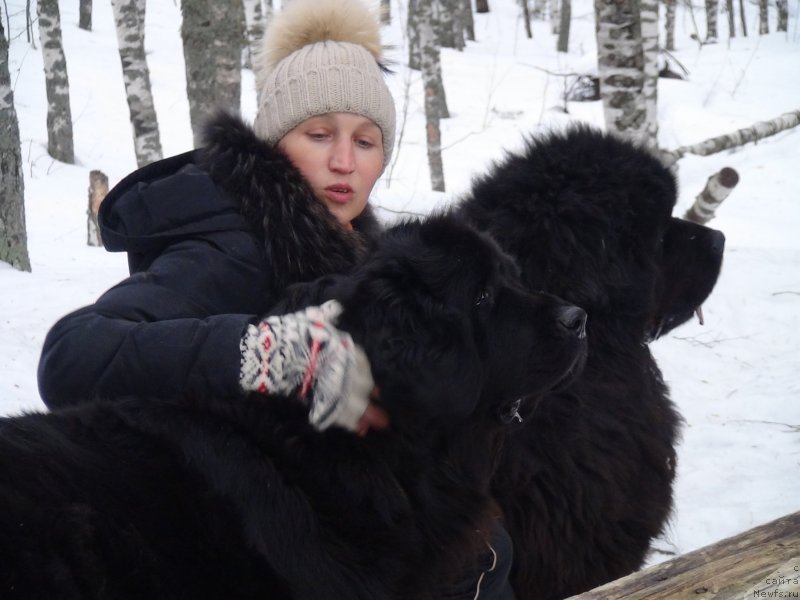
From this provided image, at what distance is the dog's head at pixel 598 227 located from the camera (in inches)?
111

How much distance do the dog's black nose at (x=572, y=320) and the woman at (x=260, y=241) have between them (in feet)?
1.86

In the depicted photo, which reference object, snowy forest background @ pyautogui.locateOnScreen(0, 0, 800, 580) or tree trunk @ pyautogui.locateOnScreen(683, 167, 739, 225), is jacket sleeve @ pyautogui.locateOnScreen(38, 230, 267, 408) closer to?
snowy forest background @ pyautogui.locateOnScreen(0, 0, 800, 580)

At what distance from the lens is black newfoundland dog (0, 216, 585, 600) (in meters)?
1.78

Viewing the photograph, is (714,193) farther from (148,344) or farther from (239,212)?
(148,344)

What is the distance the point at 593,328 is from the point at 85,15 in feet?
93.4

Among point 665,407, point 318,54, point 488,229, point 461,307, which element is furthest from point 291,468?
point 665,407

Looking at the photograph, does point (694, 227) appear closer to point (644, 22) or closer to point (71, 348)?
point (71, 348)

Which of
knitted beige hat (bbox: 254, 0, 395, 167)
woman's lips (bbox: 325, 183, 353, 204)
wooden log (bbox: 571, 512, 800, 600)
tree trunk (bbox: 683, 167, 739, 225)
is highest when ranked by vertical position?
knitted beige hat (bbox: 254, 0, 395, 167)

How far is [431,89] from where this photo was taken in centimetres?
1473

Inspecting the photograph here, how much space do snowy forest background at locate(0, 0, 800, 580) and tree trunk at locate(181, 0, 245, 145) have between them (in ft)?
0.22

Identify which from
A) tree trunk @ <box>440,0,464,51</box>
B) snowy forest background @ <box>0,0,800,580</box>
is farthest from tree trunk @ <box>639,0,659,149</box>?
tree trunk @ <box>440,0,464,51</box>

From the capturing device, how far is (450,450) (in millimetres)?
2162

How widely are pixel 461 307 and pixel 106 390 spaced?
3.25 feet

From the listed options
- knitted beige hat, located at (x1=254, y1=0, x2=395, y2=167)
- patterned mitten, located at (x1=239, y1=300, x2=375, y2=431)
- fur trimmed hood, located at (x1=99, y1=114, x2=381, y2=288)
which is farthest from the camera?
knitted beige hat, located at (x1=254, y1=0, x2=395, y2=167)
